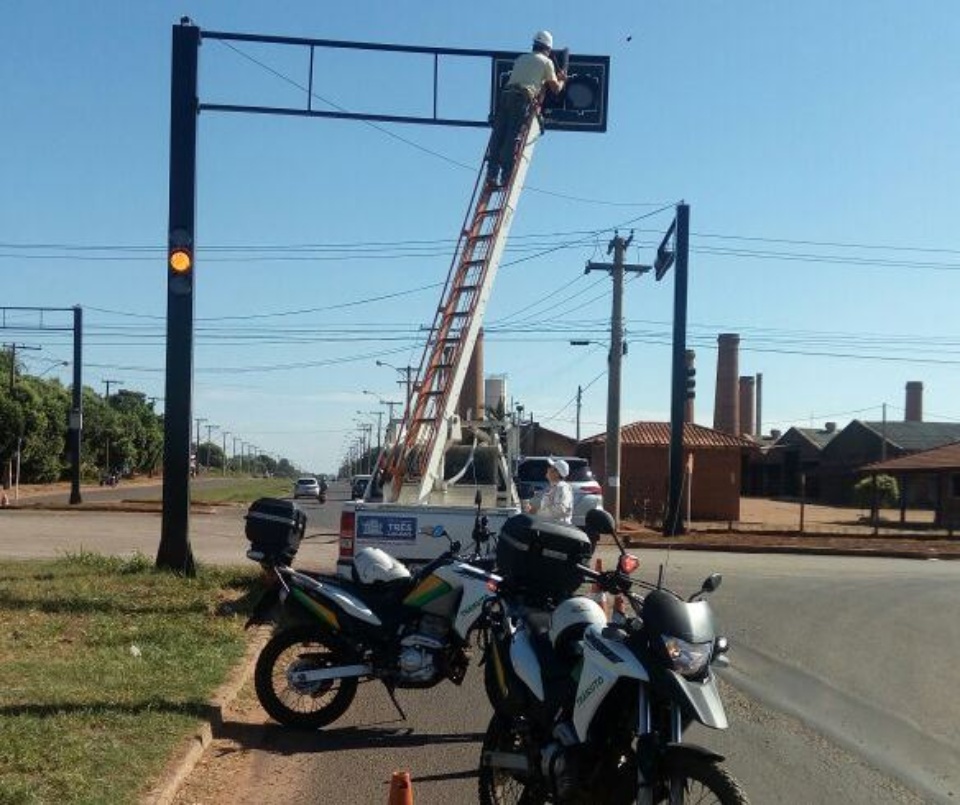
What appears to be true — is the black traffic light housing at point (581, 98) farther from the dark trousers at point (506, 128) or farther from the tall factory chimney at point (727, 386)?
the tall factory chimney at point (727, 386)

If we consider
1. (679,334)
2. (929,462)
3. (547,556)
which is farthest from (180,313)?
(929,462)

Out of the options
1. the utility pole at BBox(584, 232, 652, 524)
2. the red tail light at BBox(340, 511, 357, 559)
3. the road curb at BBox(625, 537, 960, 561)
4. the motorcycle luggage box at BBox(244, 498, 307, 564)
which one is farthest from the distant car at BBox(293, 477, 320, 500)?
the motorcycle luggage box at BBox(244, 498, 307, 564)

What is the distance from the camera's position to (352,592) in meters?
7.88

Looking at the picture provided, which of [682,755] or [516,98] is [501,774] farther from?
[516,98]

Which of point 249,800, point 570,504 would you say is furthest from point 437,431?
point 249,800

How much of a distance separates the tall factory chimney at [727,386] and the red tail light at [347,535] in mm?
65670

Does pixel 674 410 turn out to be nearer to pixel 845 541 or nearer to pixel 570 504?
pixel 845 541

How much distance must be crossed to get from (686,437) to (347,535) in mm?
35218

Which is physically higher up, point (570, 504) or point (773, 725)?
point (570, 504)

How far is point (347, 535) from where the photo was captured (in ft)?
38.6

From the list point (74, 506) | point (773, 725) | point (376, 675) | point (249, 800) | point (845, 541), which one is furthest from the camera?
point (74, 506)

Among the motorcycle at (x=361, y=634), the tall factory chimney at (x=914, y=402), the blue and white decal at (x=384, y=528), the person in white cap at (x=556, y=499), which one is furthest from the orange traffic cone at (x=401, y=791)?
the tall factory chimney at (x=914, y=402)

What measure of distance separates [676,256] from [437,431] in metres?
18.0

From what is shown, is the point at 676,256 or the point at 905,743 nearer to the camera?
the point at 905,743
